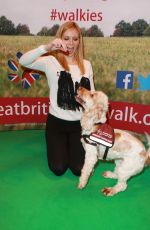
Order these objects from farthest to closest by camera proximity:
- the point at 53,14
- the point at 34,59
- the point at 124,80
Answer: the point at 124,80
the point at 53,14
the point at 34,59

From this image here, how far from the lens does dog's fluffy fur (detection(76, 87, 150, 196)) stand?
259 cm

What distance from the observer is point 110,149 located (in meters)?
2.72

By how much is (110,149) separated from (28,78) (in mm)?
1957

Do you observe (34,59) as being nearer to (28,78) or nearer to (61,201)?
(28,78)

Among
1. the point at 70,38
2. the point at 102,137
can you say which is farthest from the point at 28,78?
the point at 102,137

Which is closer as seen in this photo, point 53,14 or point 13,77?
point 53,14

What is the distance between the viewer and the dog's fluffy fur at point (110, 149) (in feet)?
8.50

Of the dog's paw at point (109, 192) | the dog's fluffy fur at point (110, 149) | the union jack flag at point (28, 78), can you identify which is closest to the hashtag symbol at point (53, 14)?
the union jack flag at point (28, 78)

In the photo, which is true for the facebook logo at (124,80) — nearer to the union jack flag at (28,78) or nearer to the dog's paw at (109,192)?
the union jack flag at (28,78)

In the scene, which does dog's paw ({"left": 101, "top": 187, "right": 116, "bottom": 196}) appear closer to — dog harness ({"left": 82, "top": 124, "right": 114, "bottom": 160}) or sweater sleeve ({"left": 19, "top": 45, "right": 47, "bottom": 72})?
dog harness ({"left": 82, "top": 124, "right": 114, "bottom": 160})

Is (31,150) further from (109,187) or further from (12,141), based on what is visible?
(109,187)

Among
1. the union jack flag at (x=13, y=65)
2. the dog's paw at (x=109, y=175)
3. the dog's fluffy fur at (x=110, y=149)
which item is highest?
the union jack flag at (x=13, y=65)

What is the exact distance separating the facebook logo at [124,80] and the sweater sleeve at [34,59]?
1201 millimetres

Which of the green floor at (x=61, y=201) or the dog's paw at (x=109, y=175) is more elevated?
the dog's paw at (x=109, y=175)
